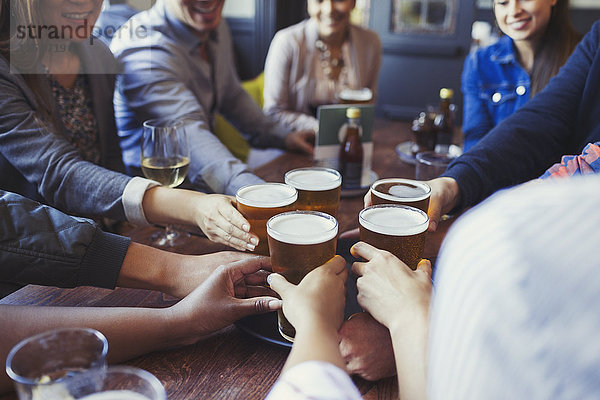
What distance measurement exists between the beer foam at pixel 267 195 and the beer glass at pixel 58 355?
0.52 m

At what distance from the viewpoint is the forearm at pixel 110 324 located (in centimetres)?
85

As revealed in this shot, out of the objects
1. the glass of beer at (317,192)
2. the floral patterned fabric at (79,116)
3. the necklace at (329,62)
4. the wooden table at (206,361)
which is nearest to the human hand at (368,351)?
the wooden table at (206,361)

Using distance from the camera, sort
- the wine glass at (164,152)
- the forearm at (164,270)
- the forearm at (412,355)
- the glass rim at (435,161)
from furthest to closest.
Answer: the glass rim at (435,161) → the wine glass at (164,152) → the forearm at (164,270) → the forearm at (412,355)

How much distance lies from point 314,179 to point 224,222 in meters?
0.26

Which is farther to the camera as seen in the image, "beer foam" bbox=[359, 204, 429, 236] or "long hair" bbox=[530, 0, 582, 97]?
"long hair" bbox=[530, 0, 582, 97]

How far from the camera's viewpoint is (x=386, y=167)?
2002 mm

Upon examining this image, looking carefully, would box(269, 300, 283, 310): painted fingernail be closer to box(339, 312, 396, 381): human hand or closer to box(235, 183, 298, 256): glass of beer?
box(339, 312, 396, 381): human hand

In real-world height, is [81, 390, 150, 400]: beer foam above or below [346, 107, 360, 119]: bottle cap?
below

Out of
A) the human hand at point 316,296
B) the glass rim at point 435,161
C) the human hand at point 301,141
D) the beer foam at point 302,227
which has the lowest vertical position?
the human hand at point 301,141

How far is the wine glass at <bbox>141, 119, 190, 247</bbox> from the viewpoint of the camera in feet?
4.87

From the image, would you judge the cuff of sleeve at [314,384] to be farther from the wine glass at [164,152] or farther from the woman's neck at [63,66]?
the woman's neck at [63,66]

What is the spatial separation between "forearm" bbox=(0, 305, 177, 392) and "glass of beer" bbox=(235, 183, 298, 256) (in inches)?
12.8

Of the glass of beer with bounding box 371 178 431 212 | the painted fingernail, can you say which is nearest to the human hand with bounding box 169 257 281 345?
the painted fingernail

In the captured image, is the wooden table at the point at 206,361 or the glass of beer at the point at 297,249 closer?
the wooden table at the point at 206,361
